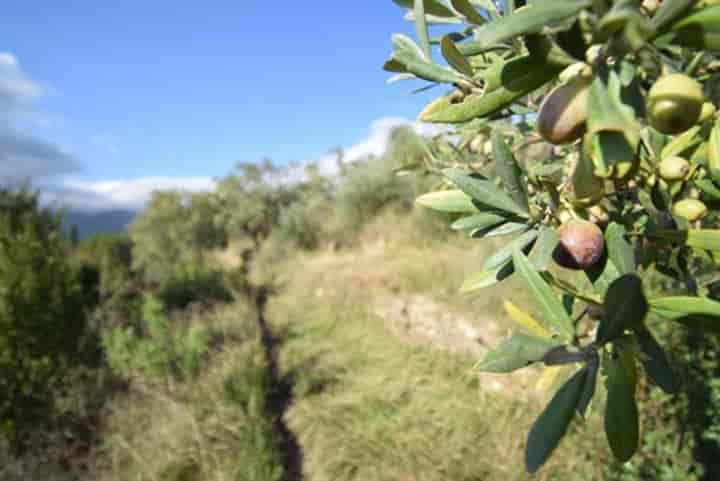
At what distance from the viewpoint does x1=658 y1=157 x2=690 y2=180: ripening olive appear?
464 mm

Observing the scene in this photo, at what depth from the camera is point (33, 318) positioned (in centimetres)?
343

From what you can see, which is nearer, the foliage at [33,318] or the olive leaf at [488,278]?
the olive leaf at [488,278]

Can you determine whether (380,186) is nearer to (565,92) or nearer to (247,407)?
(247,407)

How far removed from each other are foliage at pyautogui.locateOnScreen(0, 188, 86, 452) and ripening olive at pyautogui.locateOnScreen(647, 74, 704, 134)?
3603mm

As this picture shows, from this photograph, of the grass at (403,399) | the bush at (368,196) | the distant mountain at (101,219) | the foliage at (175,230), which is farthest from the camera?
the distant mountain at (101,219)

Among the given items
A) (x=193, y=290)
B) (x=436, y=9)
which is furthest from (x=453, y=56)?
(x=193, y=290)

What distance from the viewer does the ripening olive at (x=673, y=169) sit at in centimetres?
46

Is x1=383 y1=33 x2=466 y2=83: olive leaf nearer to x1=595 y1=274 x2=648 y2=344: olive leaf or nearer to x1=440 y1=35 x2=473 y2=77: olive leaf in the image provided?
x1=440 y1=35 x2=473 y2=77: olive leaf

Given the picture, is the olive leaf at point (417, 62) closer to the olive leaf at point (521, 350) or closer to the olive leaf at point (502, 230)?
the olive leaf at point (502, 230)

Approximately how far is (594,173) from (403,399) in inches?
134

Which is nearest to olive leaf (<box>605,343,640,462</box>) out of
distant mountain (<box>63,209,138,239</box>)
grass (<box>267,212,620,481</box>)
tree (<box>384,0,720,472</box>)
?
tree (<box>384,0,720,472</box>)

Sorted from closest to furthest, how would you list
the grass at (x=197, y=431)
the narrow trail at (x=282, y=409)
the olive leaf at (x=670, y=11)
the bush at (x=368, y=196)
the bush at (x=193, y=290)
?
1. the olive leaf at (x=670, y=11)
2. the grass at (x=197, y=431)
3. the narrow trail at (x=282, y=409)
4. the bush at (x=193, y=290)
5. the bush at (x=368, y=196)

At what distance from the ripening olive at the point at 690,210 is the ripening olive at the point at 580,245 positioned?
130 millimetres

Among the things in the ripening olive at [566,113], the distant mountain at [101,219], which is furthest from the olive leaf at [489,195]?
the distant mountain at [101,219]
